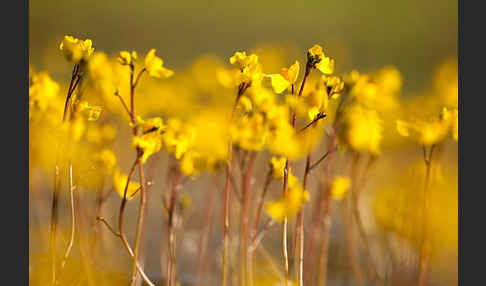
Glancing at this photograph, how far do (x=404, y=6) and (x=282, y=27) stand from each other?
1.20 meters

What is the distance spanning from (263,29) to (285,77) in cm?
238

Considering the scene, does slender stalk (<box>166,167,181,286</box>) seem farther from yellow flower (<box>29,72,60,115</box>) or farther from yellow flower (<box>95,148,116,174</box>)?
yellow flower (<box>29,72,60,115</box>)

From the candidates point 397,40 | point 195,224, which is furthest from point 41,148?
point 397,40

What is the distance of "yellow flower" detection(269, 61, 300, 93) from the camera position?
2.11ft

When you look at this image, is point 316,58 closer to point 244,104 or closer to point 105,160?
point 244,104

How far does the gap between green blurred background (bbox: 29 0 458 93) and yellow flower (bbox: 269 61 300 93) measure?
764mm

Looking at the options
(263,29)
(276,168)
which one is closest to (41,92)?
(276,168)

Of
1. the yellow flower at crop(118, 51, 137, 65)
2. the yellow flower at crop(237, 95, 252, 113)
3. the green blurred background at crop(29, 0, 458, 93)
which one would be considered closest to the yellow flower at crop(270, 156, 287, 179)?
the yellow flower at crop(237, 95, 252, 113)

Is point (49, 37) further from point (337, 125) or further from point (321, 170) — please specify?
point (337, 125)

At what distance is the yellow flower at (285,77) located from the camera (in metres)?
0.64

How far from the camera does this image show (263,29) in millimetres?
2973

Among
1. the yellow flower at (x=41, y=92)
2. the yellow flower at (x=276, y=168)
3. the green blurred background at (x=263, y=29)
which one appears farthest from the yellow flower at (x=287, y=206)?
the green blurred background at (x=263, y=29)

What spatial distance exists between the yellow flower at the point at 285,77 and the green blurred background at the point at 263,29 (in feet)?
2.51

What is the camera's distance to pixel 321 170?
3.63ft
